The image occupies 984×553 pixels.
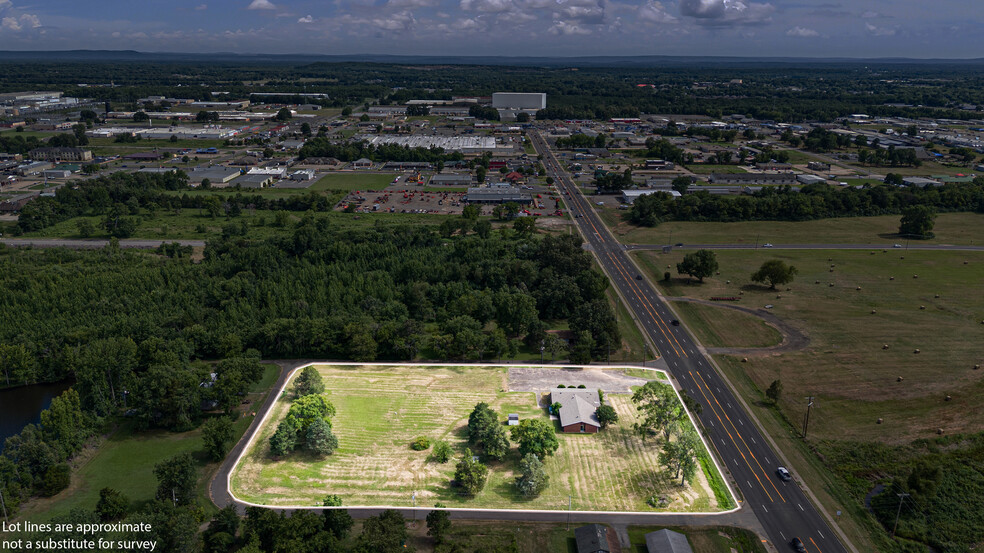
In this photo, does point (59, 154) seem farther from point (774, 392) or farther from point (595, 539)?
point (774, 392)

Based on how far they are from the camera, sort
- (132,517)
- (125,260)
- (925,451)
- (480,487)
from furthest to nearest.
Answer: (125,260) → (925,451) → (480,487) → (132,517)

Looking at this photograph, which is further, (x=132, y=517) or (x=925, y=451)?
(x=925, y=451)

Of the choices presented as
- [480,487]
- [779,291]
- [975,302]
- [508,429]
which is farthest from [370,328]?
[975,302]

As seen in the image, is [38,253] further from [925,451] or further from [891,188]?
[891,188]

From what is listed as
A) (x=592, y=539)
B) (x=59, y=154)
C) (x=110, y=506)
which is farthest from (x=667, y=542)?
(x=59, y=154)

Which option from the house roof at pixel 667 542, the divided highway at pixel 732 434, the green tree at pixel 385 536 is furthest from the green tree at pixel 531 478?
the divided highway at pixel 732 434

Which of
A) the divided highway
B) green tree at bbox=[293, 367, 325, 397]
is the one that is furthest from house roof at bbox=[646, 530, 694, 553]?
green tree at bbox=[293, 367, 325, 397]

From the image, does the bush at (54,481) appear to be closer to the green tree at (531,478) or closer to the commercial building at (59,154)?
the green tree at (531,478)
